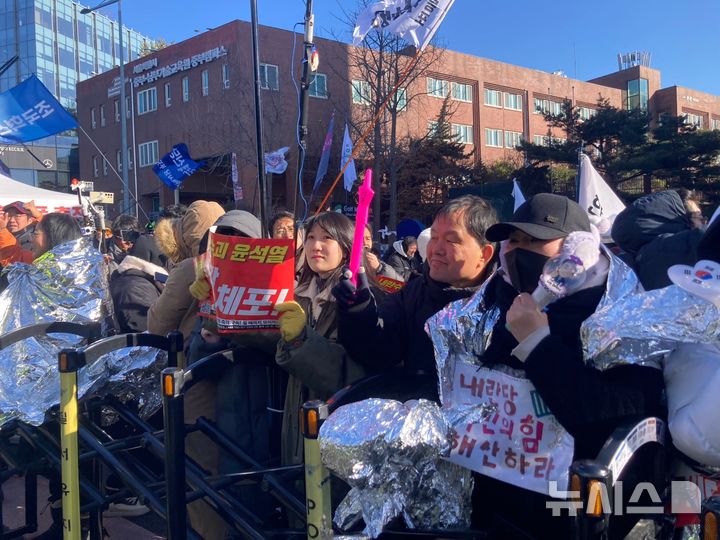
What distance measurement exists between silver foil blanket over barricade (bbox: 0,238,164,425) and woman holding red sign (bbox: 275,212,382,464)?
1032mm

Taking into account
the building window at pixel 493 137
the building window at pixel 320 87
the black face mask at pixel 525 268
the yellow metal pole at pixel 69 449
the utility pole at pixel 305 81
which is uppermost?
the building window at pixel 320 87

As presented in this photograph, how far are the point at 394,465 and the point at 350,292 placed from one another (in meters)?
0.81

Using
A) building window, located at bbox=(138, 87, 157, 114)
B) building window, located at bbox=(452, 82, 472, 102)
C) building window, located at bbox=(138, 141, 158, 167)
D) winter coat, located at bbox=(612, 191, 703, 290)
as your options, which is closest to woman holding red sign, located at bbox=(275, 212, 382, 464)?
winter coat, located at bbox=(612, 191, 703, 290)

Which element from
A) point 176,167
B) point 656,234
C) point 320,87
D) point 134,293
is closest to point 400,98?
point 320,87

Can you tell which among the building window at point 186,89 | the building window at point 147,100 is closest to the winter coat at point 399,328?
the building window at point 186,89

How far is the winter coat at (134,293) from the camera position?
14.5 feet

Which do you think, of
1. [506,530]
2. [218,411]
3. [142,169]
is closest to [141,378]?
[218,411]

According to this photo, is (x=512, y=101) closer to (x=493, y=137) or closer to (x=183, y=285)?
(x=493, y=137)

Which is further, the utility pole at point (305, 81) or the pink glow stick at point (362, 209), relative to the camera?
the utility pole at point (305, 81)

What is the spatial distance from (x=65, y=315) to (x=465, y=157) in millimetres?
26211

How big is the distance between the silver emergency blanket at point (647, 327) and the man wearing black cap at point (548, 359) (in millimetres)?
110

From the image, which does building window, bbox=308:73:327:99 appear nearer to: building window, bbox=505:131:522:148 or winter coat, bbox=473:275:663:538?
building window, bbox=505:131:522:148

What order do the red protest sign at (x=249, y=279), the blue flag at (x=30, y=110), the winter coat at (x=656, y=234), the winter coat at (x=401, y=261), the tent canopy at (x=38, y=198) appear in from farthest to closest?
the tent canopy at (x=38, y=198) < the blue flag at (x=30, y=110) < the winter coat at (x=401, y=261) < the winter coat at (x=656, y=234) < the red protest sign at (x=249, y=279)

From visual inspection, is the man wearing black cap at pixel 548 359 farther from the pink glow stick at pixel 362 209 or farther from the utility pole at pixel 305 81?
the utility pole at pixel 305 81
